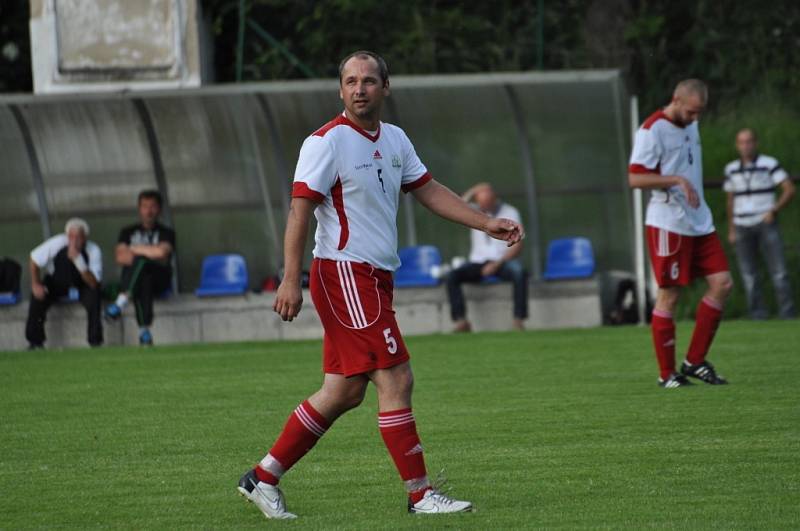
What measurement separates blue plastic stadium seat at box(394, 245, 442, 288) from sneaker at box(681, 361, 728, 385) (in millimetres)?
7784

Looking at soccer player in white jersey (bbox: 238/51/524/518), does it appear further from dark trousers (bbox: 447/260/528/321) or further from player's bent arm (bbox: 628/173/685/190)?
dark trousers (bbox: 447/260/528/321)

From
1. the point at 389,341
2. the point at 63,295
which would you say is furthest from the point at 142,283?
the point at 389,341

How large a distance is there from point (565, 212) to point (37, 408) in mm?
10487

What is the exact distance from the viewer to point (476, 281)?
1775 centimetres

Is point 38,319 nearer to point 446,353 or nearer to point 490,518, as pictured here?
point 446,353

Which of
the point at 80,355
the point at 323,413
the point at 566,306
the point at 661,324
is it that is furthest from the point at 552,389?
the point at 566,306

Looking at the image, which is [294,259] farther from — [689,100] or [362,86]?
[689,100]

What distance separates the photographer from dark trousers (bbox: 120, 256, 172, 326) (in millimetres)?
17031

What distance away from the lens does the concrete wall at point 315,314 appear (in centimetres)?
1803

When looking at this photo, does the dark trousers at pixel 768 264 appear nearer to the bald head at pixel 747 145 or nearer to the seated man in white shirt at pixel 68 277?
the bald head at pixel 747 145

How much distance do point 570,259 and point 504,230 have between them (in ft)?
41.4

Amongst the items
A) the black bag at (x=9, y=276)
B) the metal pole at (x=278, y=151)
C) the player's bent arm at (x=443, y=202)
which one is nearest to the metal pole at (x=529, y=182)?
the metal pole at (x=278, y=151)

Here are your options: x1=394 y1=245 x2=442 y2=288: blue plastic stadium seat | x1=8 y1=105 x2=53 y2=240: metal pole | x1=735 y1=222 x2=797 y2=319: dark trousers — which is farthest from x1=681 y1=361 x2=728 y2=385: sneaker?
x1=8 y1=105 x2=53 y2=240: metal pole

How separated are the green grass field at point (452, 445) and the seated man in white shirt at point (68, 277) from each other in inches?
131
